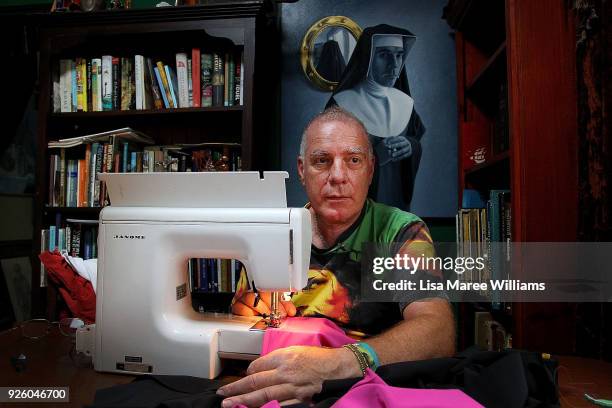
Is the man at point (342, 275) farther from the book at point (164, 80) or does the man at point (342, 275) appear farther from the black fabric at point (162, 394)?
the book at point (164, 80)

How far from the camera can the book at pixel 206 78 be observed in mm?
1966

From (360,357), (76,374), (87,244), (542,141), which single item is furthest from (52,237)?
(542,141)

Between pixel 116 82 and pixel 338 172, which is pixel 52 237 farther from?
pixel 338 172

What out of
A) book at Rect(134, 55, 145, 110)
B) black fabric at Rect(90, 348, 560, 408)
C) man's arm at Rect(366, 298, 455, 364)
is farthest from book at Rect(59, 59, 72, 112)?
man's arm at Rect(366, 298, 455, 364)

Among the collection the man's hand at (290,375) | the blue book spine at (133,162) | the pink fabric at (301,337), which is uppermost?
the blue book spine at (133,162)

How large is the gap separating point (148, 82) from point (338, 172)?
103 cm

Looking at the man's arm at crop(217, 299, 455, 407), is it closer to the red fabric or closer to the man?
the man

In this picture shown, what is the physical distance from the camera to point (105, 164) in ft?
6.77

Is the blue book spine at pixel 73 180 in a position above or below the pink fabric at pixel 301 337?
above

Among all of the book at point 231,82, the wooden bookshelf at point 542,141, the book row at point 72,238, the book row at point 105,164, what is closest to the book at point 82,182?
the book row at point 105,164

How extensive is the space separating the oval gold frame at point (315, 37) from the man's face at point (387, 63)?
14 cm

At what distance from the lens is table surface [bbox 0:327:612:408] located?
2.83 feet

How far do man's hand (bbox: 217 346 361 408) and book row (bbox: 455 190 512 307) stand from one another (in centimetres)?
88

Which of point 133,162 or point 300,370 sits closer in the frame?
point 300,370
